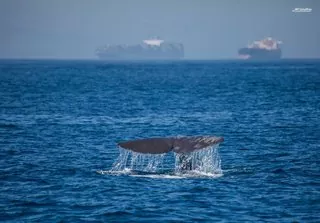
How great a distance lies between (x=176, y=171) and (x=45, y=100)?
122 feet

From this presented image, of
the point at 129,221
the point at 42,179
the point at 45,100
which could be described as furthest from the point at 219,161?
the point at 45,100

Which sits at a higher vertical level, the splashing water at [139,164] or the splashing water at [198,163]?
the splashing water at [198,163]

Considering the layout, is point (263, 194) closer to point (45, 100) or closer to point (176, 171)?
point (176, 171)

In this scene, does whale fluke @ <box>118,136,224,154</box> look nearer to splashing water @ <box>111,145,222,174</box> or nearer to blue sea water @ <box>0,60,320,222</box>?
splashing water @ <box>111,145,222,174</box>

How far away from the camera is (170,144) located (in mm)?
18531

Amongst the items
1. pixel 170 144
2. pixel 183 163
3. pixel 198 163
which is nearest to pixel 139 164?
pixel 198 163

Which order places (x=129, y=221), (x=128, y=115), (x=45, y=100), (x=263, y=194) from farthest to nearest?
(x=45, y=100) → (x=128, y=115) → (x=263, y=194) → (x=129, y=221)

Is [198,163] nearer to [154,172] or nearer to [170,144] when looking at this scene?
[154,172]

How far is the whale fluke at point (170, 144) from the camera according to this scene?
18.3m

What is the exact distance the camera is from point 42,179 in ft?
71.6

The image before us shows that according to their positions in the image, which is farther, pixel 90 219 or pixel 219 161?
pixel 219 161

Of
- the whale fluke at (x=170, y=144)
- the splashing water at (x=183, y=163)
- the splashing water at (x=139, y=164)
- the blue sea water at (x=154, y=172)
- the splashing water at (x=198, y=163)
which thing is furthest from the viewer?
the splashing water at (x=139, y=164)

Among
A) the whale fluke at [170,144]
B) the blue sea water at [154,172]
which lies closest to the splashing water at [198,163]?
the blue sea water at [154,172]

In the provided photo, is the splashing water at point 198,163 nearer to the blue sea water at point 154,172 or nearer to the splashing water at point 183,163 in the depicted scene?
the splashing water at point 183,163
